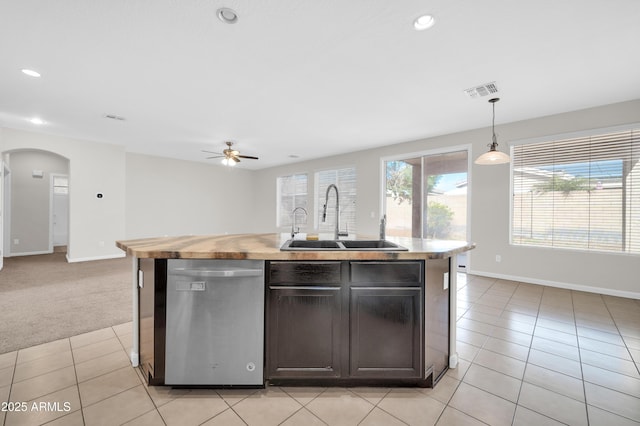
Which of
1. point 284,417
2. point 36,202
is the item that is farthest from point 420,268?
point 36,202

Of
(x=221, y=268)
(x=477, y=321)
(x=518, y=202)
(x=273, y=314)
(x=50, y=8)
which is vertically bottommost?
(x=477, y=321)

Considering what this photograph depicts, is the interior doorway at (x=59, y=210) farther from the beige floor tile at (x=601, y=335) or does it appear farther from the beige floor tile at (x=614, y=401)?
the beige floor tile at (x=601, y=335)

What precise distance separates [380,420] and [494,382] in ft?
3.03

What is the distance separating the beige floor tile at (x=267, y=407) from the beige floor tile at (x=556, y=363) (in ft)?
6.17

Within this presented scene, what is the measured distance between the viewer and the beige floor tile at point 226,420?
1396 millimetres

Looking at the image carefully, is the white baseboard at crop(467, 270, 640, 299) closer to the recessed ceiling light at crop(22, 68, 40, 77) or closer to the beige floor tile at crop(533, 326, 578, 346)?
the beige floor tile at crop(533, 326, 578, 346)

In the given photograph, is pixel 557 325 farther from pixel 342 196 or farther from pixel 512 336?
pixel 342 196

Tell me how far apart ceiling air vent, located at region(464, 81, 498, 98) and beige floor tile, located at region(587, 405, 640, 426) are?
3.05 metres

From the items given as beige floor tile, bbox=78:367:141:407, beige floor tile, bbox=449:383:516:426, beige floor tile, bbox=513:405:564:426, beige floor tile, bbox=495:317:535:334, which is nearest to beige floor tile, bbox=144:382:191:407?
beige floor tile, bbox=78:367:141:407

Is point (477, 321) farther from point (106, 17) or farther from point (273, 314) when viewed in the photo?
point (106, 17)

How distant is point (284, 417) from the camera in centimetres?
145

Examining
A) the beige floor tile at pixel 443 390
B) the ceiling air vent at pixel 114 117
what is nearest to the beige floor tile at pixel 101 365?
the beige floor tile at pixel 443 390

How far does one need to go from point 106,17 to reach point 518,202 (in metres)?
5.62

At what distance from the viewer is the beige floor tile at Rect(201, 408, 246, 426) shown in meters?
1.40
